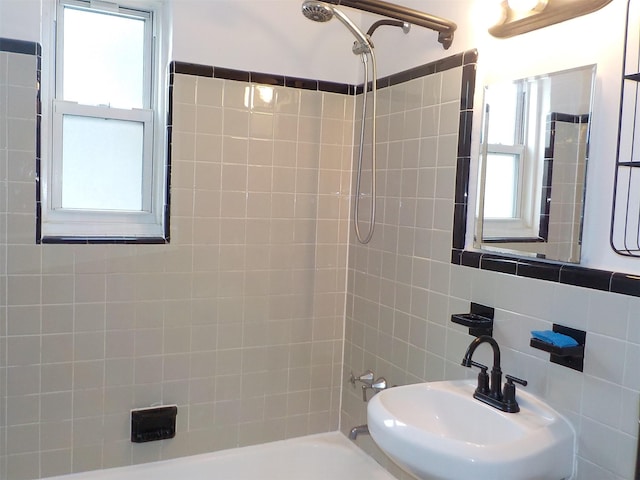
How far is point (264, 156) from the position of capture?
2254 mm

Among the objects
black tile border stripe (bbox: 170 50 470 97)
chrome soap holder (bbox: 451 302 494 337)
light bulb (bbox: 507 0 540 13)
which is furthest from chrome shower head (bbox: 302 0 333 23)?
chrome soap holder (bbox: 451 302 494 337)

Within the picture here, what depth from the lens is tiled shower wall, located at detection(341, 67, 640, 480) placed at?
1.31m

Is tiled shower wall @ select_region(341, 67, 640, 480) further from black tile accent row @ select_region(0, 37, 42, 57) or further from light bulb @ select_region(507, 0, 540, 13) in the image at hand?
black tile accent row @ select_region(0, 37, 42, 57)

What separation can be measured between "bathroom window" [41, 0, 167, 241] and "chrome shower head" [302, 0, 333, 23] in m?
0.76

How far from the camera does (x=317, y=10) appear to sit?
1.74 m

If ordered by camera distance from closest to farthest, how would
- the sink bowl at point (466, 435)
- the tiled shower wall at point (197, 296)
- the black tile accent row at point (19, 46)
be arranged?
the sink bowl at point (466, 435) → the black tile accent row at point (19, 46) → the tiled shower wall at point (197, 296)

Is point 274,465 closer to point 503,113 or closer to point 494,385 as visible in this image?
point 494,385

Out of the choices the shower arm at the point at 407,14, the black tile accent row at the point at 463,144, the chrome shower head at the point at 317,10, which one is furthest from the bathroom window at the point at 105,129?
the black tile accent row at the point at 463,144

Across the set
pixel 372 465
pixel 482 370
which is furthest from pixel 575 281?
pixel 372 465

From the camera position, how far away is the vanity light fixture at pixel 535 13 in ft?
4.51

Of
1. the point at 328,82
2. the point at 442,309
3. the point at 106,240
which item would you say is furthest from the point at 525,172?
the point at 106,240

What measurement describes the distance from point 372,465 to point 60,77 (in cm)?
201

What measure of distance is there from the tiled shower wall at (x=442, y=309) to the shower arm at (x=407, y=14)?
0.54 feet

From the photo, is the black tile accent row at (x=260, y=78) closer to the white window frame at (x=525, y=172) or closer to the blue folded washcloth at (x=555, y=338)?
the white window frame at (x=525, y=172)
